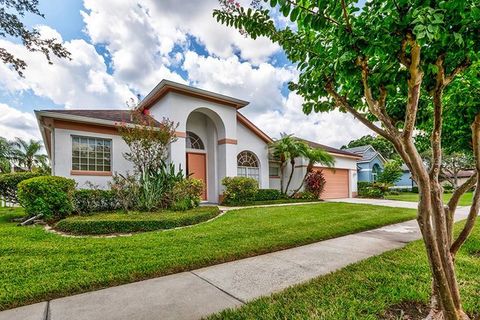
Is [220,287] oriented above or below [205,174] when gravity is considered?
below

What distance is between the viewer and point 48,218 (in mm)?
7488

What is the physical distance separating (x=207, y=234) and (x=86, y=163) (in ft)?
23.6

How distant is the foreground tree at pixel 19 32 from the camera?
5531mm

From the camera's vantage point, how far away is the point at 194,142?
13.7 meters

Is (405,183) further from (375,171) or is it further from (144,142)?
(144,142)

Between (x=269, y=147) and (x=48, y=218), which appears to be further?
(x=269, y=147)

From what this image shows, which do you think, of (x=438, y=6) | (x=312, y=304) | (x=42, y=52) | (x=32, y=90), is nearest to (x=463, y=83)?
(x=438, y=6)

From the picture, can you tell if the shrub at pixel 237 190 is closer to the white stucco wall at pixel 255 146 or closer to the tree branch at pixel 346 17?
the white stucco wall at pixel 255 146

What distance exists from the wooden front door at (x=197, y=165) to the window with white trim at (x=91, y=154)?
156 inches

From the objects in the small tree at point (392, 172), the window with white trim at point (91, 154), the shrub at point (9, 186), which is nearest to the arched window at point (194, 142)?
the window with white trim at point (91, 154)

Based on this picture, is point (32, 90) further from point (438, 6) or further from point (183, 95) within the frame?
point (438, 6)

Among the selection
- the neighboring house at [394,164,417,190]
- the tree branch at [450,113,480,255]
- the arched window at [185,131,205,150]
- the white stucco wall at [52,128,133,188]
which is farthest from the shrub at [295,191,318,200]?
the neighboring house at [394,164,417,190]

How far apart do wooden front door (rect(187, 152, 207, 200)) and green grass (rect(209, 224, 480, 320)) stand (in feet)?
34.1

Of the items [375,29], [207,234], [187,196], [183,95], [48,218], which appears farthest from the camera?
[183,95]
